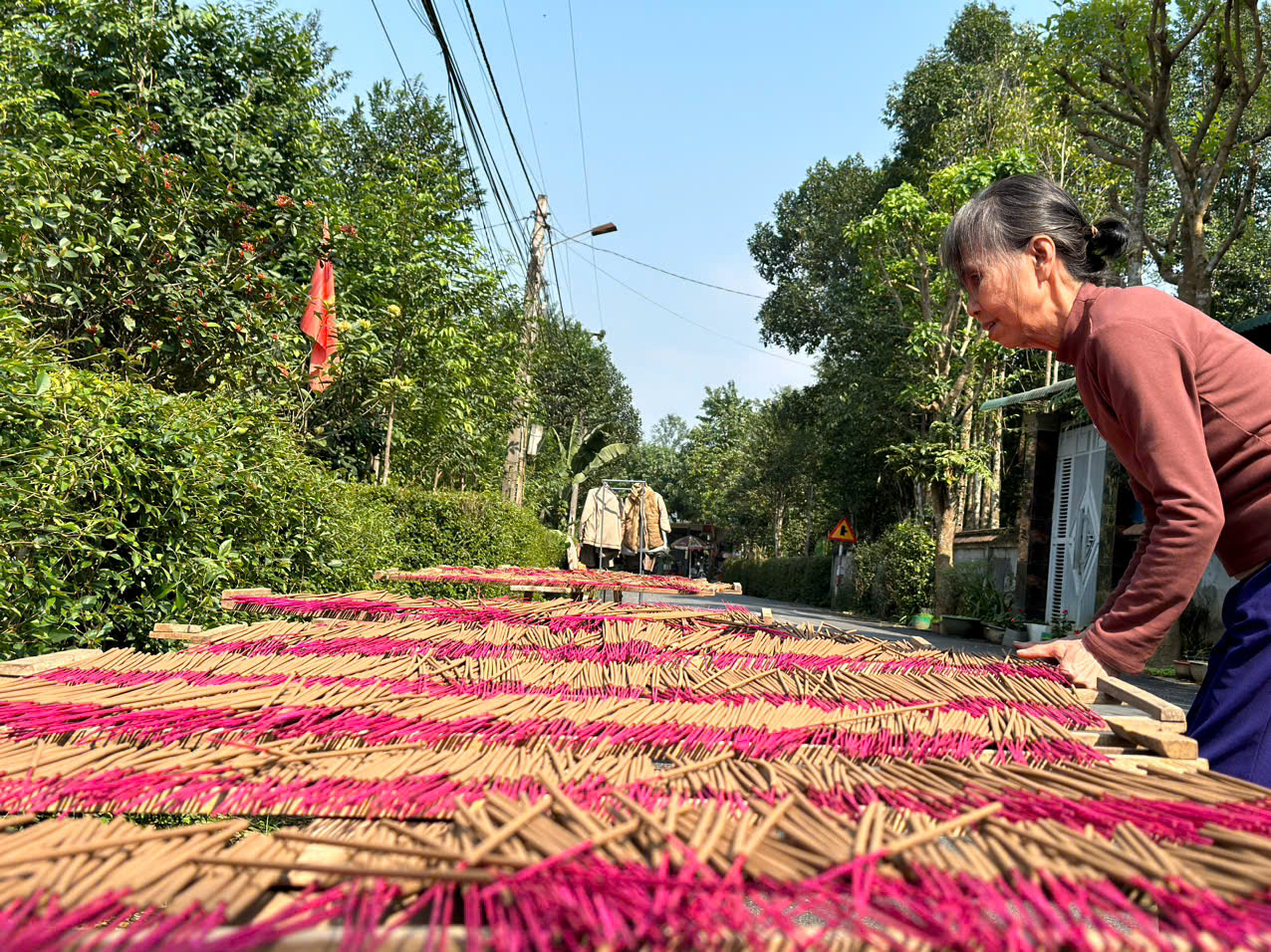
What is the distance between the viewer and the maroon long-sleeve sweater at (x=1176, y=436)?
4.94ft

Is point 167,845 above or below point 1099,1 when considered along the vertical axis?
below

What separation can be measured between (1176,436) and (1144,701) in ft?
1.67

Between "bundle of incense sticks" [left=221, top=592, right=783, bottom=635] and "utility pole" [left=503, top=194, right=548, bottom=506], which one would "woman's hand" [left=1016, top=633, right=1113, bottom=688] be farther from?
"utility pole" [left=503, top=194, right=548, bottom=506]

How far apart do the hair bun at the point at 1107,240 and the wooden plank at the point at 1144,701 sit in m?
0.94

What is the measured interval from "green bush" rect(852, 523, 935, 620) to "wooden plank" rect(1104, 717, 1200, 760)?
1671cm

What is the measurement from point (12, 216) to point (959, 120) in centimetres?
2078

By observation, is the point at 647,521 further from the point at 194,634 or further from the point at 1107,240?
the point at 1107,240

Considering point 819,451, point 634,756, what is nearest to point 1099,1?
point 634,756

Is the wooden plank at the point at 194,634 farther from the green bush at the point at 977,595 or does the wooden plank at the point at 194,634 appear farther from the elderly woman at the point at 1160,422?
the green bush at the point at 977,595

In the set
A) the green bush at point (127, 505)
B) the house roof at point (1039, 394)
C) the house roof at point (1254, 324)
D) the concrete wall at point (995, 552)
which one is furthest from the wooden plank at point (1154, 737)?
the concrete wall at point (995, 552)

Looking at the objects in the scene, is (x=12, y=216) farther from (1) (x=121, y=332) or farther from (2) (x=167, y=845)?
(2) (x=167, y=845)

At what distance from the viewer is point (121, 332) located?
5.82m

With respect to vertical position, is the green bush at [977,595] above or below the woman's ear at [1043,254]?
below

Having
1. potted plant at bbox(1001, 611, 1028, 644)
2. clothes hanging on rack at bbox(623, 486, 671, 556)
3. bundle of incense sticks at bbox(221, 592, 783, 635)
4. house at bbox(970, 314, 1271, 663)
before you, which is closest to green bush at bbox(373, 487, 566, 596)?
clothes hanging on rack at bbox(623, 486, 671, 556)
